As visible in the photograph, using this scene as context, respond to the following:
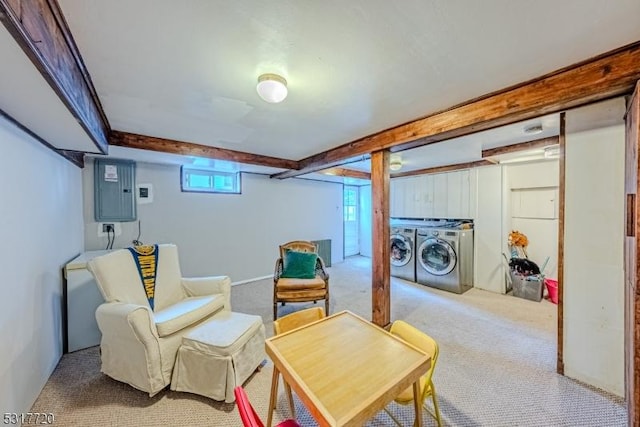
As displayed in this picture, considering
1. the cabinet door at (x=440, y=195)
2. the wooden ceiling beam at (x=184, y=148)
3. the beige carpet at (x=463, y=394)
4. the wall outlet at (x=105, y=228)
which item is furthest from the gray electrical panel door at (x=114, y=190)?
the cabinet door at (x=440, y=195)

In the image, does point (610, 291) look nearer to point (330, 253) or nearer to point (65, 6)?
point (65, 6)

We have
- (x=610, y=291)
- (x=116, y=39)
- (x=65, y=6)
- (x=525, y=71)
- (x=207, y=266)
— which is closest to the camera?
(x=65, y=6)

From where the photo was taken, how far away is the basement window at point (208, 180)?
391 centimetres

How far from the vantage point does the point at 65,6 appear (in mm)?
977

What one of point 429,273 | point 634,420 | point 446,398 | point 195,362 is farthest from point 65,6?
point 429,273

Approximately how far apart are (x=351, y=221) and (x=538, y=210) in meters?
3.81

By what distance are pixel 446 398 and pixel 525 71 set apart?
2.19m

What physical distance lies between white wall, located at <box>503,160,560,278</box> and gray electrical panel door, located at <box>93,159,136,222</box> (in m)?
5.53

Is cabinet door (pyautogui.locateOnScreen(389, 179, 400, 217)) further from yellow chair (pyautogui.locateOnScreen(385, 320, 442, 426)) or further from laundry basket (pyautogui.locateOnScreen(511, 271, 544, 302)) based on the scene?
yellow chair (pyautogui.locateOnScreen(385, 320, 442, 426))

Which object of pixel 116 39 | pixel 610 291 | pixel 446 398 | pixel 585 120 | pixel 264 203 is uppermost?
pixel 116 39

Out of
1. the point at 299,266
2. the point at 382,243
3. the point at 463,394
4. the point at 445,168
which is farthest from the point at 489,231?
the point at 299,266

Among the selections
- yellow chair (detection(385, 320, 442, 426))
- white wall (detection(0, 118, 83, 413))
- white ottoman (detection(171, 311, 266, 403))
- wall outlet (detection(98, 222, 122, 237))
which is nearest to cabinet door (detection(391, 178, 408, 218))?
yellow chair (detection(385, 320, 442, 426))

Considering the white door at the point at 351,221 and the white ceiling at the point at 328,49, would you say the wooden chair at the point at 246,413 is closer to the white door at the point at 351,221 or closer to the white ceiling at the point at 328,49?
the white ceiling at the point at 328,49

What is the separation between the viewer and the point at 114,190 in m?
3.26
